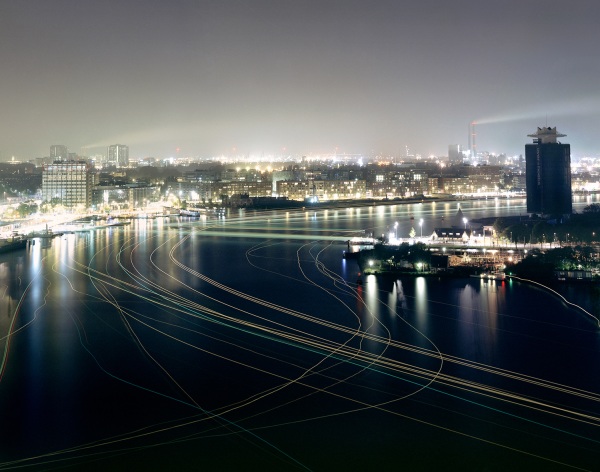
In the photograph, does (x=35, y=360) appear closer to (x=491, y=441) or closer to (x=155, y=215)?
(x=491, y=441)

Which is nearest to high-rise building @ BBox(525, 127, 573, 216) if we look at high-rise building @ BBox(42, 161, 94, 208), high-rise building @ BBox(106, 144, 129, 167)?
high-rise building @ BBox(42, 161, 94, 208)

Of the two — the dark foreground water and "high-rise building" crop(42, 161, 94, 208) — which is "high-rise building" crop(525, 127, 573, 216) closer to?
the dark foreground water

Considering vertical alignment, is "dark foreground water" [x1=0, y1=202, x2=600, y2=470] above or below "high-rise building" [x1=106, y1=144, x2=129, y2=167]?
below

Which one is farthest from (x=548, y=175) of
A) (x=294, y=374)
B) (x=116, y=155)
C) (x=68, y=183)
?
(x=116, y=155)

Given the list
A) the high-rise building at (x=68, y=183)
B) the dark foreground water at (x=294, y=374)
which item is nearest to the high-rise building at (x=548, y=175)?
the dark foreground water at (x=294, y=374)

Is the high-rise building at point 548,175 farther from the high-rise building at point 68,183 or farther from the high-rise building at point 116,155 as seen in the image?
the high-rise building at point 116,155

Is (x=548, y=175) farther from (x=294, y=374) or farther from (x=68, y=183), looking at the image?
(x=68, y=183)
